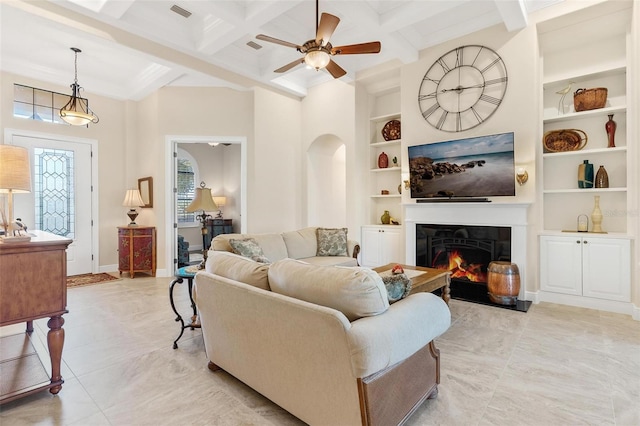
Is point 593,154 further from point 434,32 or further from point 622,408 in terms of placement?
point 622,408

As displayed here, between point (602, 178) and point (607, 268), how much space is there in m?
1.07

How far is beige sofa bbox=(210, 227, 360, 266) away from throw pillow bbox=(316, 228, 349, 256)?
0.07m

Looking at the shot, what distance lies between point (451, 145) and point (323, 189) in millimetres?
2947

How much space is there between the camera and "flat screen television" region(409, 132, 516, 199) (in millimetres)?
4164

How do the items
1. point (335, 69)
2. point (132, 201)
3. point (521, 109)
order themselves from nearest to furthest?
1. point (335, 69)
2. point (521, 109)
3. point (132, 201)

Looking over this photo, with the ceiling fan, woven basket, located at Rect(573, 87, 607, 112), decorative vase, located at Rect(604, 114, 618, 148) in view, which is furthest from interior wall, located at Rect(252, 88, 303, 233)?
decorative vase, located at Rect(604, 114, 618, 148)

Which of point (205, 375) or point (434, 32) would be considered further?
point (434, 32)

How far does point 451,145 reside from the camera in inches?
180

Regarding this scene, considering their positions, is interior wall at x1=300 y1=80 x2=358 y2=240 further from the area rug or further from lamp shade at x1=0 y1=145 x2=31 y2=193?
lamp shade at x1=0 y1=145 x2=31 y2=193

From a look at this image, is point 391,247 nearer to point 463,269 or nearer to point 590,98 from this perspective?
point 463,269

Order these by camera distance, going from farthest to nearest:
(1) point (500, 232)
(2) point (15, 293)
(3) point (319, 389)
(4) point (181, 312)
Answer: (1) point (500, 232) < (4) point (181, 312) < (2) point (15, 293) < (3) point (319, 389)

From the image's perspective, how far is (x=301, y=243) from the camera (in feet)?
16.1

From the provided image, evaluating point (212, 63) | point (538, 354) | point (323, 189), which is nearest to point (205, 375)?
point (538, 354)

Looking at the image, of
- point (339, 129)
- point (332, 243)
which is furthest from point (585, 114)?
point (332, 243)
